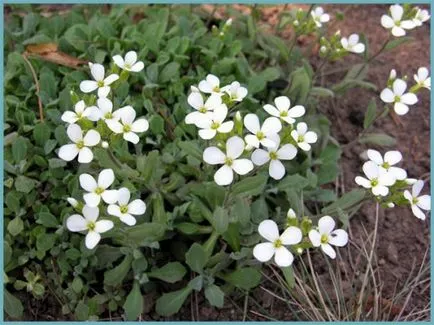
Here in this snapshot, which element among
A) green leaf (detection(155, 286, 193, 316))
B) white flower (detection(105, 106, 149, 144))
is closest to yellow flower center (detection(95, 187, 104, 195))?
white flower (detection(105, 106, 149, 144))

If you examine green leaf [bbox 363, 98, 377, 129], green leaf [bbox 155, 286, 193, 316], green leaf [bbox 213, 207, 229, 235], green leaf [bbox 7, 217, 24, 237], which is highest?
green leaf [bbox 363, 98, 377, 129]

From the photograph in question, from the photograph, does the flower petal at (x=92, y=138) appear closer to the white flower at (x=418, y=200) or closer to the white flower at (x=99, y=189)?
the white flower at (x=99, y=189)

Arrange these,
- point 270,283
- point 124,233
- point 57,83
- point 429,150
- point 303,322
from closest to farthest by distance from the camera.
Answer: point 124,233
point 303,322
point 270,283
point 57,83
point 429,150

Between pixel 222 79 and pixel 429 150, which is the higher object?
pixel 222 79

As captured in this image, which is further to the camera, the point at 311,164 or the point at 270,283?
the point at 311,164

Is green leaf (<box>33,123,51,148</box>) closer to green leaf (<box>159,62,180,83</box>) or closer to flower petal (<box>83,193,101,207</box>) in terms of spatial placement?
green leaf (<box>159,62,180,83</box>)

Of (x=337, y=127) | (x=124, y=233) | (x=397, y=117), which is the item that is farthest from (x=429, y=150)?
(x=124, y=233)

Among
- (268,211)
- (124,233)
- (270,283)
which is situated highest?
(124,233)

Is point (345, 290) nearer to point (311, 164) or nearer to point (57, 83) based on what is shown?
point (311, 164)
